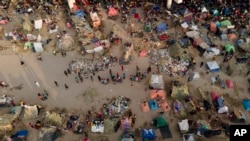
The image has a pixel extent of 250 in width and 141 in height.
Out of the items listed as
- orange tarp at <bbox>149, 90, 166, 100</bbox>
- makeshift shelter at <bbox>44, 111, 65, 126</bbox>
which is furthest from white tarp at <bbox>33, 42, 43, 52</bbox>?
orange tarp at <bbox>149, 90, 166, 100</bbox>

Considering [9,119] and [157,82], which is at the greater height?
[157,82]

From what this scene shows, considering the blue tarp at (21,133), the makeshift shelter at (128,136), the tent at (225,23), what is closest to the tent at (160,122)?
the makeshift shelter at (128,136)

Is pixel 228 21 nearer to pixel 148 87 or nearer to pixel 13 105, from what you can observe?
pixel 148 87

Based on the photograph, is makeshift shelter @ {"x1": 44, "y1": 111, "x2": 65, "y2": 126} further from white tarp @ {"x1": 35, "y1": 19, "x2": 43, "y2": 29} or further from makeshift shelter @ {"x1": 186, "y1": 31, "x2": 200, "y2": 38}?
makeshift shelter @ {"x1": 186, "y1": 31, "x2": 200, "y2": 38}

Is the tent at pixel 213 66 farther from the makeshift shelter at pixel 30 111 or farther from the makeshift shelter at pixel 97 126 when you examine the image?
the makeshift shelter at pixel 30 111

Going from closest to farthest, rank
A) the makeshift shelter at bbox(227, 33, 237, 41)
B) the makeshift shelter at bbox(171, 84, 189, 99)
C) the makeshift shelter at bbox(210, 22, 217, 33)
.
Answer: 1. the makeshift shelter at bbox(171, 84, 189, 99)
2. the makeshift shelter at bbox(227, 33, 237, 41)
3. the makeshift shelter at bbox(210, 22, 217, 33)

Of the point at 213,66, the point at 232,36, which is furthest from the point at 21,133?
the point at 232,36

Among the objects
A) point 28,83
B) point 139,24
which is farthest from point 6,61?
point 139,24

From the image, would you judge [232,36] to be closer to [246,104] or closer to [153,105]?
[246,104]
